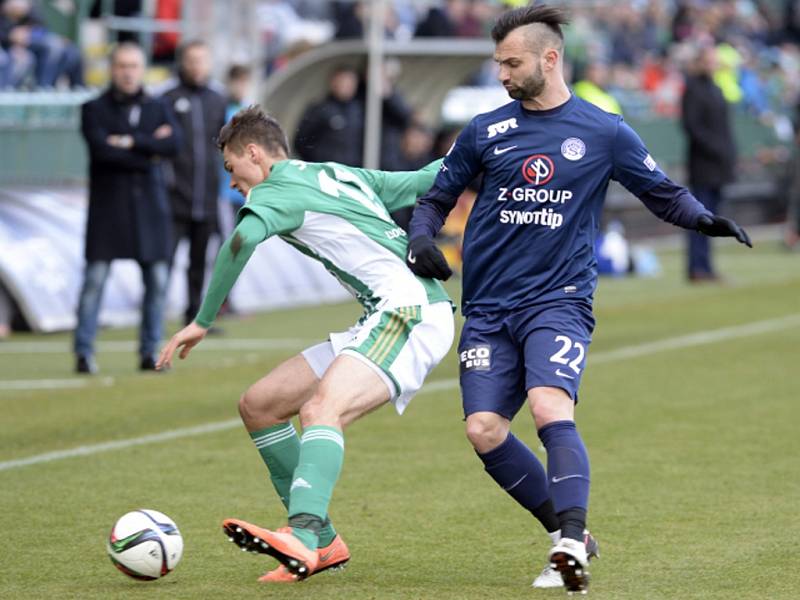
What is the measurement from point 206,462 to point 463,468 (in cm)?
132

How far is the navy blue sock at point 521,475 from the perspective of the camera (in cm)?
627

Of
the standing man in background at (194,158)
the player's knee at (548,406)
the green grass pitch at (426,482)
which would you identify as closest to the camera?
the player's knee at (548,406)

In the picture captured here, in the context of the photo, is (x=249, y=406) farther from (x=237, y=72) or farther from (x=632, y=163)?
(x=237, y=72)

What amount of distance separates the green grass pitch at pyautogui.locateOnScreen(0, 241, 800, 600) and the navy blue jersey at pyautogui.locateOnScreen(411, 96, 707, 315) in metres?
1.07

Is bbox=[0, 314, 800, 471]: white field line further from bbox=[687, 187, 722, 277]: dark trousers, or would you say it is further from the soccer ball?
bbox=[687, 187, 722, 277]: dark trousers

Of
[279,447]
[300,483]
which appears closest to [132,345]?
[279,447]

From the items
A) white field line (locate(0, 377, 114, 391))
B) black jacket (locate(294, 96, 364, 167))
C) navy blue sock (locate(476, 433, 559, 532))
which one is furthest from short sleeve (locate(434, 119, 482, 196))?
black jacket (locate(294, 96, 364, 167))

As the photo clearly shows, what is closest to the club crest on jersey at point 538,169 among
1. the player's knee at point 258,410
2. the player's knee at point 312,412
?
the player's knee at point 312,412

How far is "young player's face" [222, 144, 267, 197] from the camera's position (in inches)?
250

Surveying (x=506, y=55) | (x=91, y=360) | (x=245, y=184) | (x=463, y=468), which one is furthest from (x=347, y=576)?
(x=91, y=360)

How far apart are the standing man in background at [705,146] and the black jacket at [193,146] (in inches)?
272

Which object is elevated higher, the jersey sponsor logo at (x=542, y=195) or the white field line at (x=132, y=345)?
the jersey sponsor logo at (x=542, y=195)

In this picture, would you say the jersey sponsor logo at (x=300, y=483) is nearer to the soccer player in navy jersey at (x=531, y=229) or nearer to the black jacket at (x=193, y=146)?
the soccer player in navy jersey at (x=531, y=229)

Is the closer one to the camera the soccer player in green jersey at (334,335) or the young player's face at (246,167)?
the soccer player in green jersey at (334,335)
